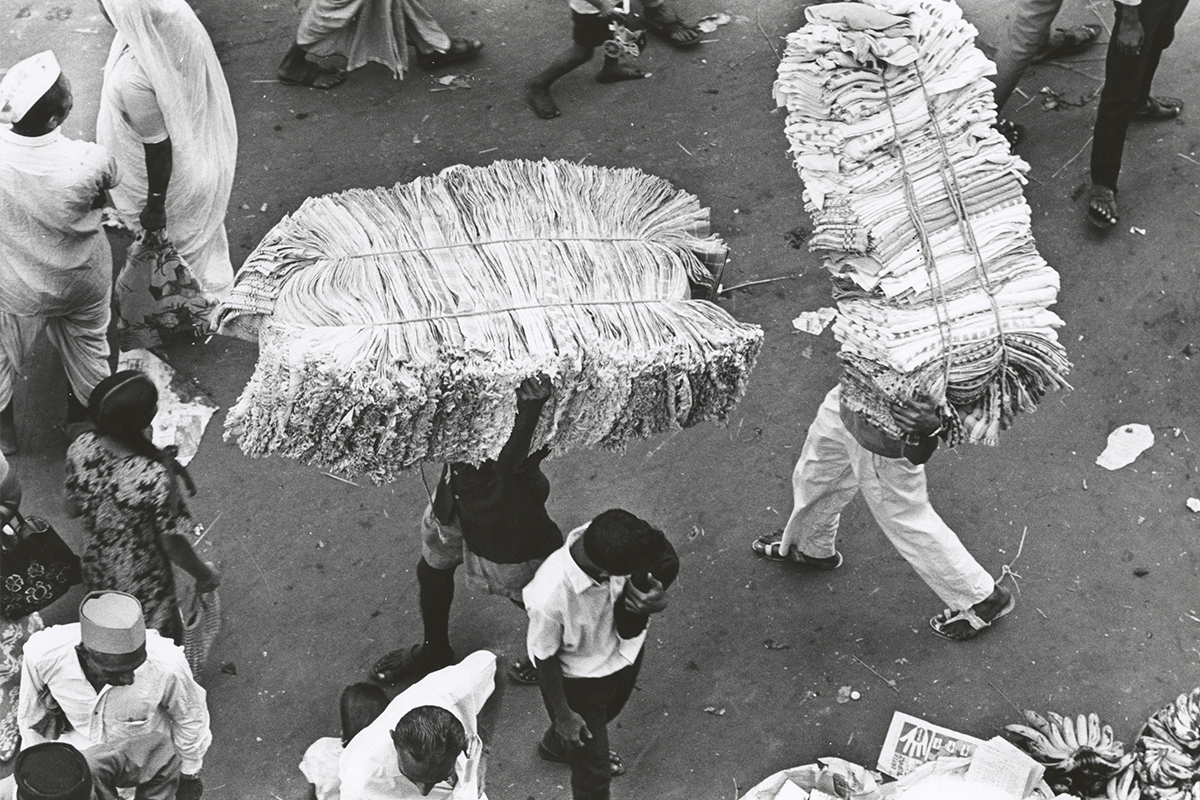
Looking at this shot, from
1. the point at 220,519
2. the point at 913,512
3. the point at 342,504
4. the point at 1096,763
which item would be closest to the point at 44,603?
the point at 220,519

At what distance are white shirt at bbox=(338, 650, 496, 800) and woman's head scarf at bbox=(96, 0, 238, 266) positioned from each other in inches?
113

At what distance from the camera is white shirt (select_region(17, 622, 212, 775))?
4.02 m

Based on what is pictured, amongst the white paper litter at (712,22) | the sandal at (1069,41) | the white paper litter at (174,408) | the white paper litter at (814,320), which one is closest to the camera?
the white paper litter at (174,408)

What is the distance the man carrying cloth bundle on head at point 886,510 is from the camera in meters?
4.81

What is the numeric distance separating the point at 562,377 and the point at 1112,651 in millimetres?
2530

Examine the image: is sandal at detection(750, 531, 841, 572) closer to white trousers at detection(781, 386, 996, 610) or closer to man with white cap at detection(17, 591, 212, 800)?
white trousers at detection(781, 386, 996, 610)

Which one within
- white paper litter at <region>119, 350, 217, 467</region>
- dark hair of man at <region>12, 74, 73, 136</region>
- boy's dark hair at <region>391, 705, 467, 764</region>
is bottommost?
white paper litter at <region>119, 350, 217, 467</region>

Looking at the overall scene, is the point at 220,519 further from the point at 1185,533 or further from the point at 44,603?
the point at 1185,533

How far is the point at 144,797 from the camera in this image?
4.26m

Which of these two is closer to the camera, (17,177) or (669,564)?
(669,564)

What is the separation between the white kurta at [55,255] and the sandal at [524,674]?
6.65ft

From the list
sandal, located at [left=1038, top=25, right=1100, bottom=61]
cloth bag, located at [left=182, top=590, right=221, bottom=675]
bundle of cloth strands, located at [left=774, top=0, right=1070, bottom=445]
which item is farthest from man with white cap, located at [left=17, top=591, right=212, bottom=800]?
sandal, located at [left=1038, top=25, right=1100, bottom=61]

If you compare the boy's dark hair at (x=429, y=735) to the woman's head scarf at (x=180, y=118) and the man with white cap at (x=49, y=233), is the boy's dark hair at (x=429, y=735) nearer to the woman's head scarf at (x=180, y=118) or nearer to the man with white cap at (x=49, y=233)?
the man with white cap at (x=49, y=233)

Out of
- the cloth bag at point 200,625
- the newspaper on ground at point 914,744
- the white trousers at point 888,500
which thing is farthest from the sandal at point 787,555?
the cloth bag at point 200,625
